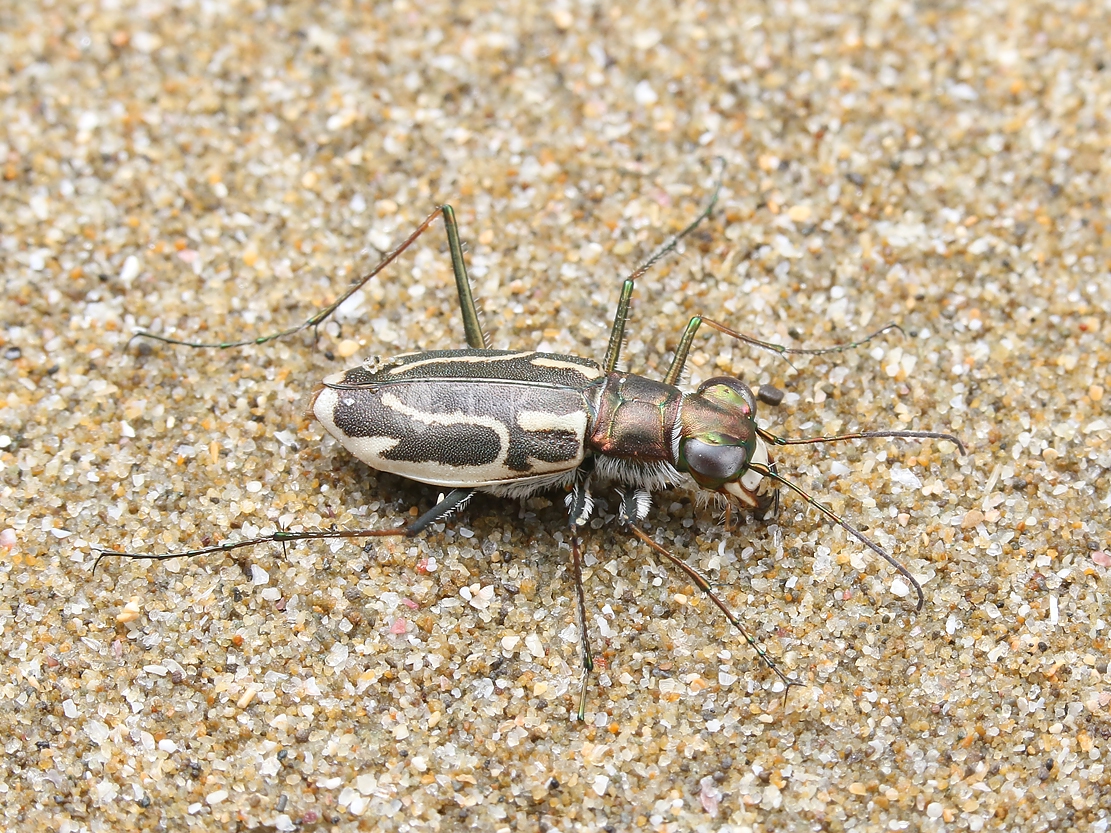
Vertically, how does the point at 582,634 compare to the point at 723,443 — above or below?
below

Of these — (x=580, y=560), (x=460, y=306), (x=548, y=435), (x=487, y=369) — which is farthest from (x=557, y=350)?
(x=580, y=560)

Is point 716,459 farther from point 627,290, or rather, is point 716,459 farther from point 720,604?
point 627,290

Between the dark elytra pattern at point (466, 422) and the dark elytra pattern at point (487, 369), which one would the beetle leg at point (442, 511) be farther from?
the dark elytra pattern at point (487, 369)

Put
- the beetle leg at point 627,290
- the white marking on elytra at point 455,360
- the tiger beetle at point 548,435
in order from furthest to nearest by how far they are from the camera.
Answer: the beetle leg at point 627,290, the white marking on elytra at point 455,360, the tiger beetle at point 548,435

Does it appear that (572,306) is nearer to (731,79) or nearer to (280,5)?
(731,79)

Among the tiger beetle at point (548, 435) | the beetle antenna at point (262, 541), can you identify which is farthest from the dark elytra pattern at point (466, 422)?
the beetle antenna at point (262, 541)

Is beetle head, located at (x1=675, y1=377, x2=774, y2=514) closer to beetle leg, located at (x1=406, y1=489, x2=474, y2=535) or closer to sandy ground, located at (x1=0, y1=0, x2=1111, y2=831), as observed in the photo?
sandy ground, located at (x1=0, y1=0, x2=1111, y2=831)

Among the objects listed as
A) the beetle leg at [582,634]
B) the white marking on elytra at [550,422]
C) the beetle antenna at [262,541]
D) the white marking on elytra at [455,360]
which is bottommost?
the beetle leg at [582,634]

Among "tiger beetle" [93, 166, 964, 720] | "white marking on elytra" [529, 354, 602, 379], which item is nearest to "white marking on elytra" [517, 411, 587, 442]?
"tiger beetle" [93, 166, 964, 720]
